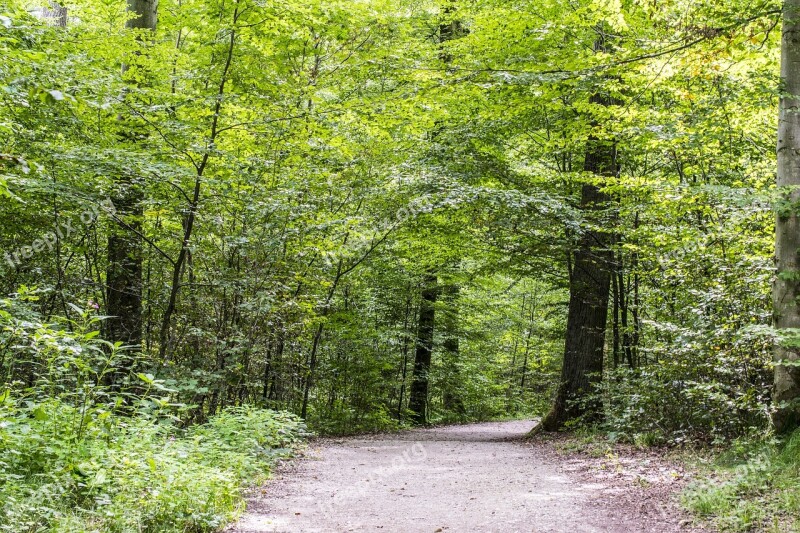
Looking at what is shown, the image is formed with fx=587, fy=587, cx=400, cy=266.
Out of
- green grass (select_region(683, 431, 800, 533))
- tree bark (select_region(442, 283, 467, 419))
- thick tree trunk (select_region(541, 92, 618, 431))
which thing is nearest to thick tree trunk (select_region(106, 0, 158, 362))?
thick tree trunk (select_region(541, 92, 618, 431))

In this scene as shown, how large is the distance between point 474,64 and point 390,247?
4.98 metres

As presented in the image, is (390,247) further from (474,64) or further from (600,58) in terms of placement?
(600,58)

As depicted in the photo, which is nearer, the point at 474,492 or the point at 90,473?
the point at 90,473

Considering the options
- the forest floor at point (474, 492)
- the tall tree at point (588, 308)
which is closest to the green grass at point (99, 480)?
the forest floor at point (474, 492)

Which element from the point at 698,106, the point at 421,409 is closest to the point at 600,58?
the point at 698,106

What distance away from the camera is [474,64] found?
455 inches

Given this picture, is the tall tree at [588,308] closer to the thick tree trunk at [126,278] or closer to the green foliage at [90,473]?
the green foliage at [90,473]
